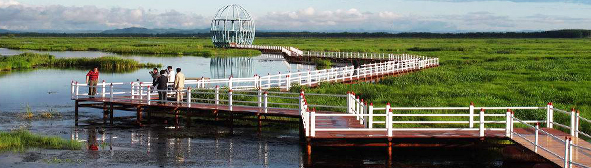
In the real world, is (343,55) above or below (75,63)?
above

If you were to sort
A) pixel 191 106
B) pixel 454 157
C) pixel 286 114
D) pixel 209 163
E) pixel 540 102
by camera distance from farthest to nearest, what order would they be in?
pixel 540 102 < pixel 191 106 < pixel 286 114 < pixel 454 157 < pixel 209 163

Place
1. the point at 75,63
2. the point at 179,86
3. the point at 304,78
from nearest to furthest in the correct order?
1. the point at 179,86
2. the point at 304,78
3. the point at 75,63

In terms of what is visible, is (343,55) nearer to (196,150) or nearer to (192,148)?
(192,148)

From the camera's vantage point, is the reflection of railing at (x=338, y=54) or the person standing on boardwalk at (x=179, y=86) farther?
the reflection of railing at (x=338, y=54)

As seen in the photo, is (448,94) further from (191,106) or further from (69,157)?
(69,157)

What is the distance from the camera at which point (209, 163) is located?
20.4 metres

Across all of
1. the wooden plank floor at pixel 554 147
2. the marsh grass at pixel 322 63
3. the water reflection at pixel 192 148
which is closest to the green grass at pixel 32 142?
the water reflection at pixel 192 148

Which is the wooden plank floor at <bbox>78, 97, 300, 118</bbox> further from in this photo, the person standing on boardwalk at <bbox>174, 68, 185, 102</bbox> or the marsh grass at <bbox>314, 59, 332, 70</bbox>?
the marsh grass at <bbox>314, 59, 332, 70</bbox>

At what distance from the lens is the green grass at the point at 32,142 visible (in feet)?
74.9

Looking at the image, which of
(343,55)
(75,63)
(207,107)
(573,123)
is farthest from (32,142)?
(343,55)

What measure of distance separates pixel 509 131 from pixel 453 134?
1.53 metres

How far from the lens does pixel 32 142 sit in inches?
926

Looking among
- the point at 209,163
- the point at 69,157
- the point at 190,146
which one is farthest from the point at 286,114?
the point at 69,157

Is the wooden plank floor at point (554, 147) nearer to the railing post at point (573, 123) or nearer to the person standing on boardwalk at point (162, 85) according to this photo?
the railing post at point (573, 123)
